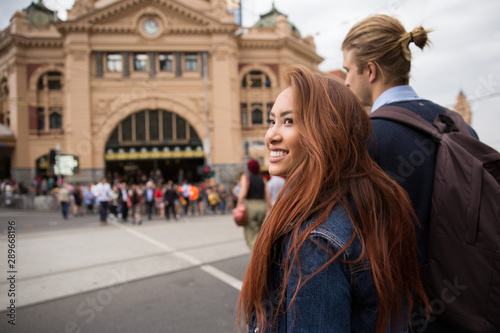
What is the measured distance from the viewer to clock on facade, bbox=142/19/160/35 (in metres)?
28.4

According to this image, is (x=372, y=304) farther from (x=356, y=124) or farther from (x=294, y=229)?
(x=356, y=124)

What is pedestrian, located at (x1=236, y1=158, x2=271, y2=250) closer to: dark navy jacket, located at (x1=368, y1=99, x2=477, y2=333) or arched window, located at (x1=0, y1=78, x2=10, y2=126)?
dark navy jacket, located at (x1=368, y1=99, x2=477, y2=333)

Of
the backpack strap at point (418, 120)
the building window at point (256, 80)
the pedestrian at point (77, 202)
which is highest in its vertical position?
the building window at point (256, 80)

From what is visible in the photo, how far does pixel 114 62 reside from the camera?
92.6ft

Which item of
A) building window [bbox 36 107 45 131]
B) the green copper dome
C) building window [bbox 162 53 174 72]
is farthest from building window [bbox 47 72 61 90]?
the green copper dome

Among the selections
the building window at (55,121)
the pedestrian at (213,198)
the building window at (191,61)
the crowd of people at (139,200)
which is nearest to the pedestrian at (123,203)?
the crowd of people at (139,200)

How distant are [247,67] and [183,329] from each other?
29.5 metres

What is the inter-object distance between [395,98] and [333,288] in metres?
1.16

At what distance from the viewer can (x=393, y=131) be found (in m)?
1.49

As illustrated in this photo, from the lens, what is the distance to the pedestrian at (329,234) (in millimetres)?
1005

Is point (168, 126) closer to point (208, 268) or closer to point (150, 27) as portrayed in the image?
point (150, 27)

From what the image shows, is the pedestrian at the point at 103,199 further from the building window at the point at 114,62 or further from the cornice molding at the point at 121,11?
the cornice molding at the point at 121,11

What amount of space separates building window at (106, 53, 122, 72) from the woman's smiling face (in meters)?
30.2

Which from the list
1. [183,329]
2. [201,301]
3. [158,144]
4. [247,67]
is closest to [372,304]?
[183,329]
